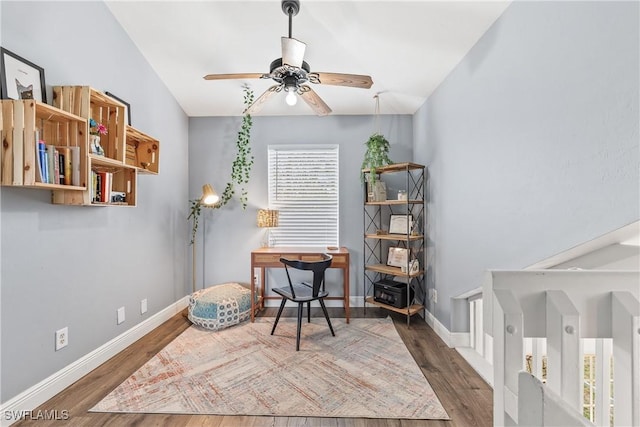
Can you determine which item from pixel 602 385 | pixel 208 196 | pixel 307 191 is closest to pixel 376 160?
pixel 307 191

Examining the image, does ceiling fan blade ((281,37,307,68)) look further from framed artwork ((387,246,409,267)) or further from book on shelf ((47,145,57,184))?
framed artwork ((387,246,409,267))

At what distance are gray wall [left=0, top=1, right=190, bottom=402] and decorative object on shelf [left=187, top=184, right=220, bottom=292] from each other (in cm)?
35

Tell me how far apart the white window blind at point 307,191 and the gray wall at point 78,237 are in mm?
1262

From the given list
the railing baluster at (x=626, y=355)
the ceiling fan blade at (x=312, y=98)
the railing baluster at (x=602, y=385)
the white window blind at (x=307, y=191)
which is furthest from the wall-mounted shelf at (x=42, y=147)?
the railing baluster at (x=602, y=385)

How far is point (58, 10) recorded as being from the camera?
6.14ft

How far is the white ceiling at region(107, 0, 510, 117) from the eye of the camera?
2.09 meters

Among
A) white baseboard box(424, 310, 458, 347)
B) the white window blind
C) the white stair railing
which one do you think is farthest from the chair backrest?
the white stair railing

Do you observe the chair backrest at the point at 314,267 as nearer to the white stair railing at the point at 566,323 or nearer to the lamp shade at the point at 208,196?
the lamp shade at the point at 208,196

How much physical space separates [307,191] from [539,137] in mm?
2516

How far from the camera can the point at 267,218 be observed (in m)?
3.35

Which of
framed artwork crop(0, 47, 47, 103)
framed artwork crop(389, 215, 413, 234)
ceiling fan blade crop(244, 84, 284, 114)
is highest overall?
ceiling fan blade crop(244, 84, 284, 114)

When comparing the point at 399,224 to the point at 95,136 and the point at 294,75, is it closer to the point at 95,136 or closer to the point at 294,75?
the point at 294,75

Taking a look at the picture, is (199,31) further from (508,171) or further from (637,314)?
(637,314)

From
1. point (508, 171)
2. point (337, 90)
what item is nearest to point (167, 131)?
point (337, 90)
